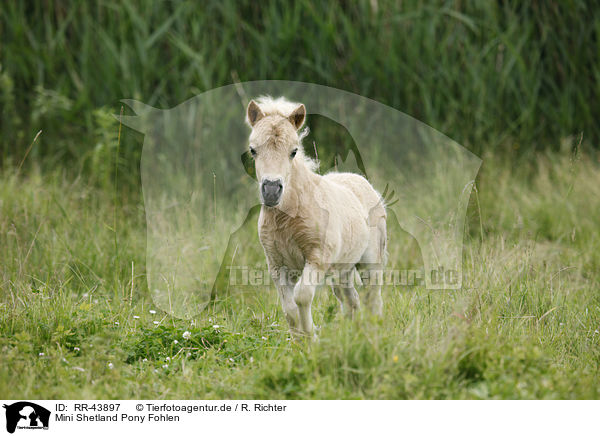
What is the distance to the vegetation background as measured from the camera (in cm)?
418

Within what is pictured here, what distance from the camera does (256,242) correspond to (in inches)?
280

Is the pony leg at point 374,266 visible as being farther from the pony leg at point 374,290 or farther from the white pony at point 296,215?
the white pony at point 296,215

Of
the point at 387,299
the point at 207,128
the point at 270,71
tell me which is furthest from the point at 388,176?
the point at 270,71

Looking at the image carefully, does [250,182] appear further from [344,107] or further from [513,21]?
[513,21]

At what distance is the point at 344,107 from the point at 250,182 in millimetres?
2408

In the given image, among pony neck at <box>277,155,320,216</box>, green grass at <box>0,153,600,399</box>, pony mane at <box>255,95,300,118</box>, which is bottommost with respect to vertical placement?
green grass at <box>0,153,600,399</box>

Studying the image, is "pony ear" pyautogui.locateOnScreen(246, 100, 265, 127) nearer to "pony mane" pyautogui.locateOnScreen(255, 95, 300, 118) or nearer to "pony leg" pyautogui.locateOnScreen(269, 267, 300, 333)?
"pony mane" pyautogui.locateOnScreen(255, 95, 300, 118)

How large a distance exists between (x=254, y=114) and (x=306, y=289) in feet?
3.89

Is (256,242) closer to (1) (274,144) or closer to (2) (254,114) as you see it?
(2) (254,114)

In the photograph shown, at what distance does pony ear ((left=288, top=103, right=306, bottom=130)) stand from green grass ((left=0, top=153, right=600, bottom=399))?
1347 millimetres

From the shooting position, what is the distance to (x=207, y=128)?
7266 millimetres
